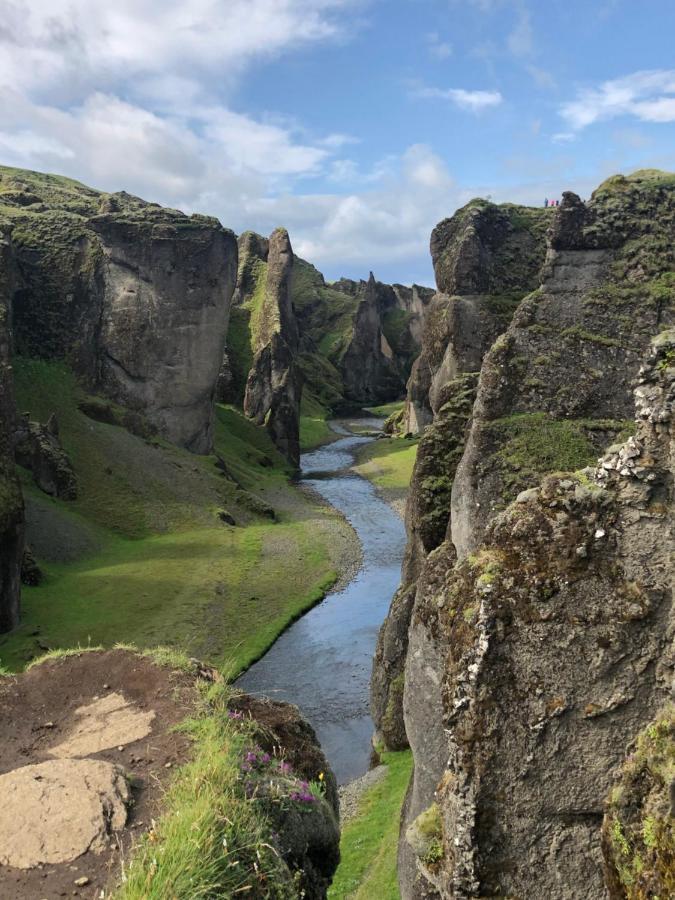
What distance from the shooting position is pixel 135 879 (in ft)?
26.0

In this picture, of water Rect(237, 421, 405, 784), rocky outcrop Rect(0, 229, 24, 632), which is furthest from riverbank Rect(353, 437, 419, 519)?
rocky outcrop Rect(0, 229, 24, 632)

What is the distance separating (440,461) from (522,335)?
659 cm

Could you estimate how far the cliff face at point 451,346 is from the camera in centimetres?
2573

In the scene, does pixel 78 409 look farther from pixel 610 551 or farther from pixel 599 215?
pixel 610 551

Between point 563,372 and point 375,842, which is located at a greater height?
point 563,372

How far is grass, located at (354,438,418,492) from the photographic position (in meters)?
90.7

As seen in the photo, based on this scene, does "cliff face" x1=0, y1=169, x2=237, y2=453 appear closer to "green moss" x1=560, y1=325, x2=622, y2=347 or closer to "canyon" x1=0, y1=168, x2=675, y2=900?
"canyon" x1=0, y1=168, x2=675, y2=900

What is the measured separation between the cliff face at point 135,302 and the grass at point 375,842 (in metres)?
65.3

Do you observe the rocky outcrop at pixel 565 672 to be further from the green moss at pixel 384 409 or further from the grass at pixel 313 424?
the green moss at pixel 384 409

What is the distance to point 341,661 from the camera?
40.3 meters

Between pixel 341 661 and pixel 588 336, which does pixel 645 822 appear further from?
pixel 341 661

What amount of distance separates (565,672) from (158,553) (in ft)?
163

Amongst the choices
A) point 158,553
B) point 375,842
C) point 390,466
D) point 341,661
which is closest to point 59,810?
point 375,842

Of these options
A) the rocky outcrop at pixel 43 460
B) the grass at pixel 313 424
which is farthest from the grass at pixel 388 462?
the rocky outcrop at pixel 43 460
